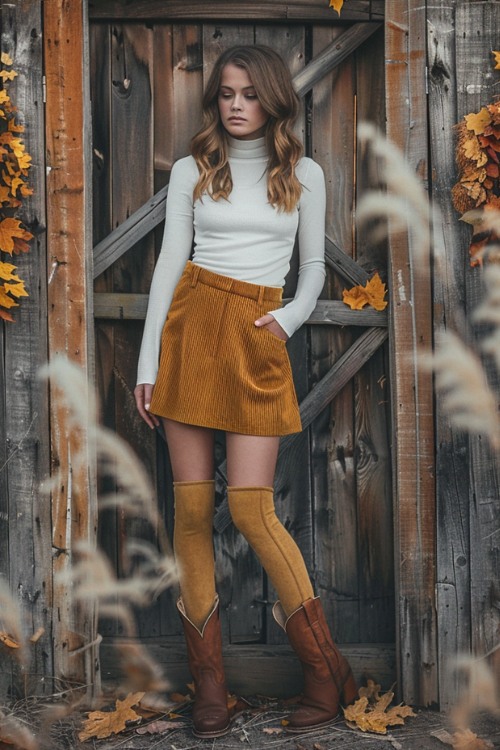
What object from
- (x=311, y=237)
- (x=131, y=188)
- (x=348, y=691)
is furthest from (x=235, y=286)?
(x=348, y=691)

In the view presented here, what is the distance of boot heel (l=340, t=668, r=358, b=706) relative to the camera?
3.27 meters

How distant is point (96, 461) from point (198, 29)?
1.81 metres

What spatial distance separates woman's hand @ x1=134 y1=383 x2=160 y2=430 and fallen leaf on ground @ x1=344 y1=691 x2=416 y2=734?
133cm

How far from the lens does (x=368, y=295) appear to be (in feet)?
11.4

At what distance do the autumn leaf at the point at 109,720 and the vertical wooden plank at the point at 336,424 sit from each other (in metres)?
0.91

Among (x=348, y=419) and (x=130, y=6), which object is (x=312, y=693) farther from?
(x=130, y=6)

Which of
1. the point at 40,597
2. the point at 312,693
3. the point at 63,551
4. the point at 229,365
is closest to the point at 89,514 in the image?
the point at 63,551

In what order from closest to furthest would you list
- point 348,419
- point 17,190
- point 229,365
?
point 229,365
point 17,190
point 348,419

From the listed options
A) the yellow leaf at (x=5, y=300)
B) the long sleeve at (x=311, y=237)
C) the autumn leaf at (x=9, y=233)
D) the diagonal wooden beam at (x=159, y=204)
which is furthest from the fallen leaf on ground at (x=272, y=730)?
the autumn leaf at (x=9, y=233)

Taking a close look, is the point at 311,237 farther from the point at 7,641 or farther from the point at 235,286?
the point at 7,641

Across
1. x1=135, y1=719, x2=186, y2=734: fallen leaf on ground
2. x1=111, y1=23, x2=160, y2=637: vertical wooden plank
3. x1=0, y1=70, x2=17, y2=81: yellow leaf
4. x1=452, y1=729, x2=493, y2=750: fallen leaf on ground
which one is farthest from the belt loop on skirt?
x1=452, y1=729, x2=493, y2=750: fallen leaf on ground

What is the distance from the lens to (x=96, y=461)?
3.51 metres

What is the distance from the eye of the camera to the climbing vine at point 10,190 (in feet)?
10.7

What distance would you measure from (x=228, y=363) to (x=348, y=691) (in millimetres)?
1357
